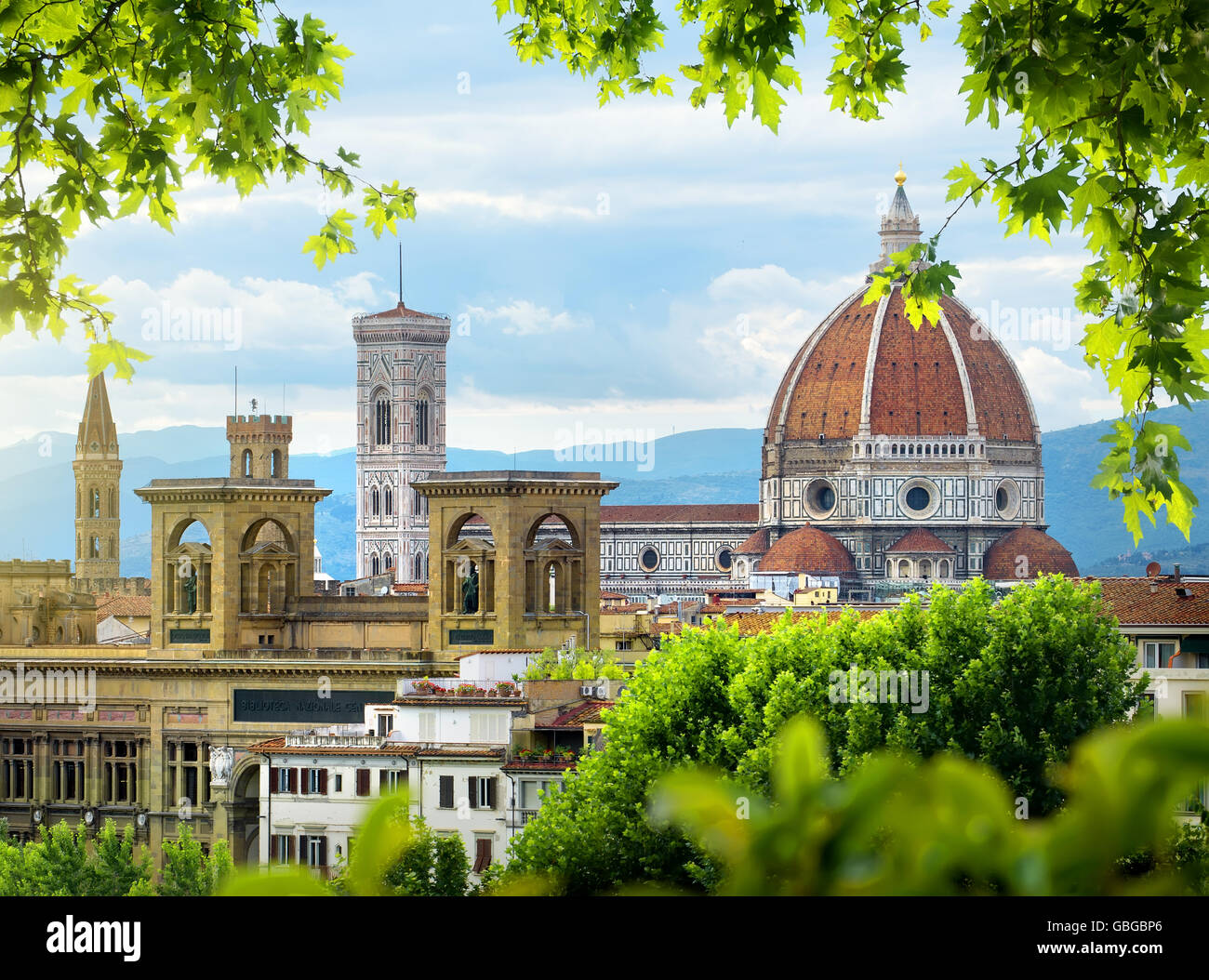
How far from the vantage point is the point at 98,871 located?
34.3m

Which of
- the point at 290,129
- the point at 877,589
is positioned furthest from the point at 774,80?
the point at 877,589

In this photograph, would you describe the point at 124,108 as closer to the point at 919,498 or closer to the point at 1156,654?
the point at 1156,654

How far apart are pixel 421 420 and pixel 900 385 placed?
131 ft

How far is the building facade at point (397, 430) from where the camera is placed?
467 feet

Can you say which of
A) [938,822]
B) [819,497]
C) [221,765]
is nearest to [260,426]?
[221,765]

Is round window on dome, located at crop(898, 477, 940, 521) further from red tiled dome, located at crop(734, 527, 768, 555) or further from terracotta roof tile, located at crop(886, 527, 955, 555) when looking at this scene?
red tiled dome, located at crop(734, 527, 768, 555)

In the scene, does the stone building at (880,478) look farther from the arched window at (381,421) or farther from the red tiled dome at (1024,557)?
the arched window at (381,421)

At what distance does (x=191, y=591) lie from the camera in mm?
50375

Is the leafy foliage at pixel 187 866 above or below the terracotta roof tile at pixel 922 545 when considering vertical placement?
below

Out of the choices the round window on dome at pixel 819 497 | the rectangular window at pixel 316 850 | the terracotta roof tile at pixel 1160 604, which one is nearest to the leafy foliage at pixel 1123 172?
the rectangular window at pixel 316 850

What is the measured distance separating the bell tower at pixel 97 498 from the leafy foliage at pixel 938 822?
101 m

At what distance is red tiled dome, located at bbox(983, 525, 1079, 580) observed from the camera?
396ft

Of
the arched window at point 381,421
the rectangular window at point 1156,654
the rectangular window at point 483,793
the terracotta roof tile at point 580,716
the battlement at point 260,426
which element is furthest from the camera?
the arched window at point 381,421
